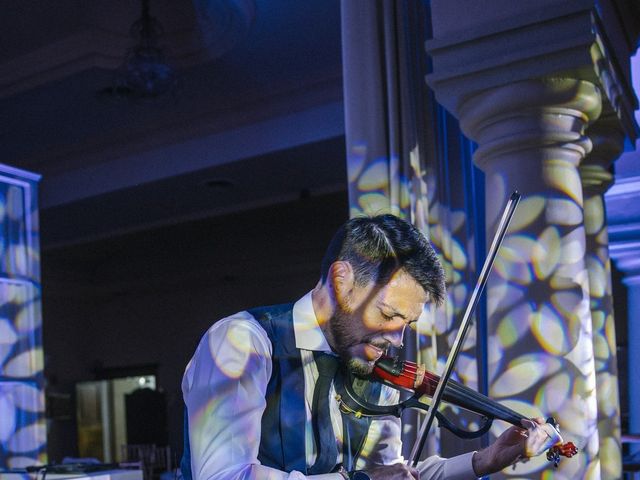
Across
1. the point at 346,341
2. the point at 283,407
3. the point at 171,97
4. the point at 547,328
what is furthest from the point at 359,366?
the point at 171,97

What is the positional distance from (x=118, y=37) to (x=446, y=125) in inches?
117

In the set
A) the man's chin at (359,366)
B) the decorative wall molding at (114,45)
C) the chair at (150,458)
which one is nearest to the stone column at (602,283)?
the man's chin at (359,366)

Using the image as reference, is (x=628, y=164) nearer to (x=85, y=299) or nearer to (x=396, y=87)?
(x=396, y=87)

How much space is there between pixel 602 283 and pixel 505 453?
5.22 ft

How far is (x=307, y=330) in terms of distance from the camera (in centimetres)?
155

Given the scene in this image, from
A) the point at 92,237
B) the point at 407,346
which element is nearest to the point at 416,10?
the point at 407,346

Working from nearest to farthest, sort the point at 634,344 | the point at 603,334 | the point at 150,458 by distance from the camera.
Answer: the point at 603,334, the point at 634,344, the point at 150,458

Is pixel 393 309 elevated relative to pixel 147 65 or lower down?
lower down

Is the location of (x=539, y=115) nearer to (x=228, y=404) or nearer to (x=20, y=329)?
(x=228, y=404)

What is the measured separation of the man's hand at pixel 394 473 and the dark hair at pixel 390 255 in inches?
13.3

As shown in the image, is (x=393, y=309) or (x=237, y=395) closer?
(x=237, y=395)

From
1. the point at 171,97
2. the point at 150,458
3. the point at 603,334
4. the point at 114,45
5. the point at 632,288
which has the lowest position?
the point at 150,458

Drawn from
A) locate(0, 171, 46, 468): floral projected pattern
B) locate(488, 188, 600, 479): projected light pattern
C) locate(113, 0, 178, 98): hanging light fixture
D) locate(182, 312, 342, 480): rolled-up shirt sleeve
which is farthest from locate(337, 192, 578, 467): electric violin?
locate(113, 0, 178, 98): hanging light fixture

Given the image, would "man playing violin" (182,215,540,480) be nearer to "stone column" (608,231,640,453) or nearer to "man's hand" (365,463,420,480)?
"man's hand" (365,463,420,480)
